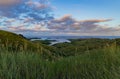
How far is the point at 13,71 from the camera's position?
368 inches

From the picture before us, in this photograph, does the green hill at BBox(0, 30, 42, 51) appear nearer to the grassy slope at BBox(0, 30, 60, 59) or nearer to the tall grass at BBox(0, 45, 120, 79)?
the grassy slope at BBox(0, 30, 60, 59)

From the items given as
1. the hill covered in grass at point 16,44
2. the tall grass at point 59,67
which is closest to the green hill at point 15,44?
the hill covered in grass at point 16,44

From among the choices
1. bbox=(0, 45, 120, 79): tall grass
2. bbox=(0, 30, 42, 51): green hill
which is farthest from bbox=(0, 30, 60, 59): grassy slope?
bbox=(0, 45, 120, 79): tall grass

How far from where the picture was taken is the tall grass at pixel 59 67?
917cm

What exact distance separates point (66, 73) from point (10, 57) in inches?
90.6

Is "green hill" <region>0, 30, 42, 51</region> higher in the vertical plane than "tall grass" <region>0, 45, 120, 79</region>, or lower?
higher

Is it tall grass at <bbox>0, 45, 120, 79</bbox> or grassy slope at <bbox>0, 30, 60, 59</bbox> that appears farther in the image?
grassy slope at <bbox>0, 30, 60, 59</bbox>

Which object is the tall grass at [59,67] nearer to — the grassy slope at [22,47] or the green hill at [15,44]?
the grassy slope at [22,47]

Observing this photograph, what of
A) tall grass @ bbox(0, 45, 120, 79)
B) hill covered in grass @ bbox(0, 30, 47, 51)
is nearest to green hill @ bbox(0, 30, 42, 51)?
hill covered in grass @ bbox(0, 30, 47, 51)

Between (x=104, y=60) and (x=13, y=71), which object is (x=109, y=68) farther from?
(x=13, y=71)

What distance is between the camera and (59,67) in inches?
410

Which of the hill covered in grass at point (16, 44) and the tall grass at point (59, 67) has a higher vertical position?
the hill covered in grass at point (16, 44)

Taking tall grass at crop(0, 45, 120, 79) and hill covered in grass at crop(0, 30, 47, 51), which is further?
hill covered in grass at crop(0, 30, 47, 51)

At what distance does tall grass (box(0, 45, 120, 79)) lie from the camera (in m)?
9.17
